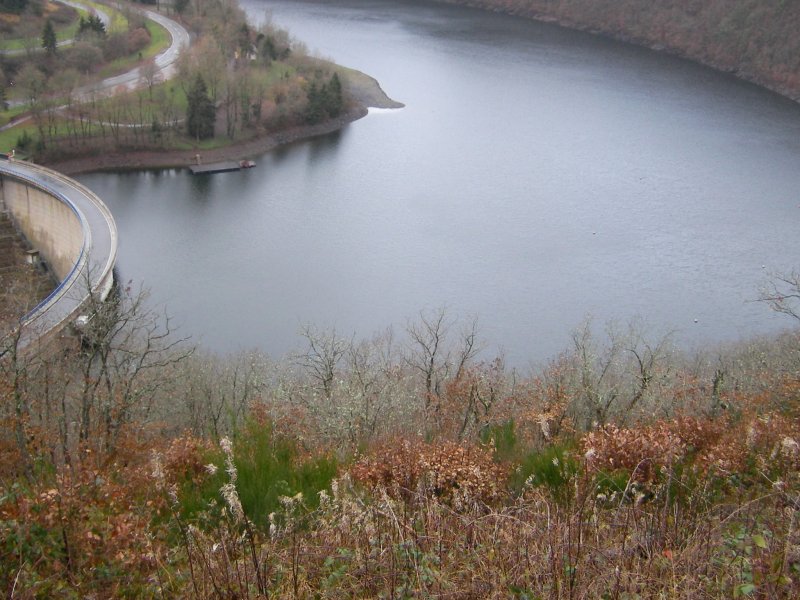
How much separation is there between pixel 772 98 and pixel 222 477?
51.3 metres

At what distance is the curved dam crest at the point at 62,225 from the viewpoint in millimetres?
23672

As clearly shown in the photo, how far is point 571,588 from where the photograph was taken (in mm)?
3850

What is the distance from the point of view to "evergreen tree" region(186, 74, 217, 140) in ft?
129

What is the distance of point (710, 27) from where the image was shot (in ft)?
190

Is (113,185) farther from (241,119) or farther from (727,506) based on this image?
(727,506)

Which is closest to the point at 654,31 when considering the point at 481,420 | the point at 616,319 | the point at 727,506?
the point at 616,319

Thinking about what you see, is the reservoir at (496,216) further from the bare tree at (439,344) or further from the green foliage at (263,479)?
the green foliage at (263,479)

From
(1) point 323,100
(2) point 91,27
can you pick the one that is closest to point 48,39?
(2) point 91,27

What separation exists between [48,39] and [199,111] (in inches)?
413

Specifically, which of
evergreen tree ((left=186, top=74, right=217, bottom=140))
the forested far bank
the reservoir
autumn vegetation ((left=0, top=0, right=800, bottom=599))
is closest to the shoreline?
the reservoir

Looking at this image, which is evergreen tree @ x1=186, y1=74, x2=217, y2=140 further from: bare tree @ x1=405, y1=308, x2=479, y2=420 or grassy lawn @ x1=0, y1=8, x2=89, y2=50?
bare tree @ x1=405, y1=308, x2=479, y2=420

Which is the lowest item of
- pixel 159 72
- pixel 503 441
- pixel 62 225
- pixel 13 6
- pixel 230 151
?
pixel 62 225

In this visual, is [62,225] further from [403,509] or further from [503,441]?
[403,509]

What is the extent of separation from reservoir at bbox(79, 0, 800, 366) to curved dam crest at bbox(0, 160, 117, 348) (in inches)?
50.3
